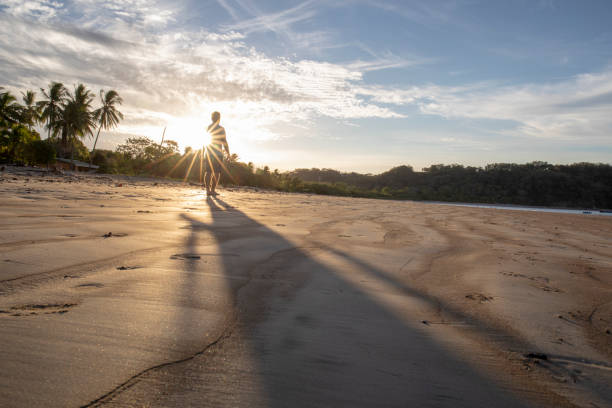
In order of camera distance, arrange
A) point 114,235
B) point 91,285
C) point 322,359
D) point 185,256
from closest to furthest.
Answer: point 322,359 → point 91,285 → point 185,256 → point 114,235

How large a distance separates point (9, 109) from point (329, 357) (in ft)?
120

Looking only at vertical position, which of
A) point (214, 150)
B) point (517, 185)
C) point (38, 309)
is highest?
point (517, 185)

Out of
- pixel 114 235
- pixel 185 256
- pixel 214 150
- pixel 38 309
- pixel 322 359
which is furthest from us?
pixel 214 150

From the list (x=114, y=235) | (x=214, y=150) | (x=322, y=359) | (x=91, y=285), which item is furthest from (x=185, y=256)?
(x=214, y=150)

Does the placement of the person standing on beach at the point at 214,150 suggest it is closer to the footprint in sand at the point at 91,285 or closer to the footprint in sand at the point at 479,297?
the footprint in sand at the point at 91,285

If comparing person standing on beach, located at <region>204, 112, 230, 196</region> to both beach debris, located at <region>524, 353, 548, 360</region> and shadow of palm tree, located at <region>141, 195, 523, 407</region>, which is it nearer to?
shadow of palm tree, located at <region>141, 195, 523, 407</region>

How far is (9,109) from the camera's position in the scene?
26750 mm

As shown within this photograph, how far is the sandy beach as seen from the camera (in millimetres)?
640

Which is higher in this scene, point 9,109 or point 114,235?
point 9,109

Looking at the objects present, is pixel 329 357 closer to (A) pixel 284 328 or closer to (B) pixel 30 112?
(A) pixel 284 328

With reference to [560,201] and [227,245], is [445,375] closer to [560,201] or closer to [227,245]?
[227,245]

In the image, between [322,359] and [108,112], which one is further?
[108,112]

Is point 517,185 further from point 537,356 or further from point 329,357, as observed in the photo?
point 329,357

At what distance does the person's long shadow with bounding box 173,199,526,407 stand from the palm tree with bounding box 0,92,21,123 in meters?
34.5
